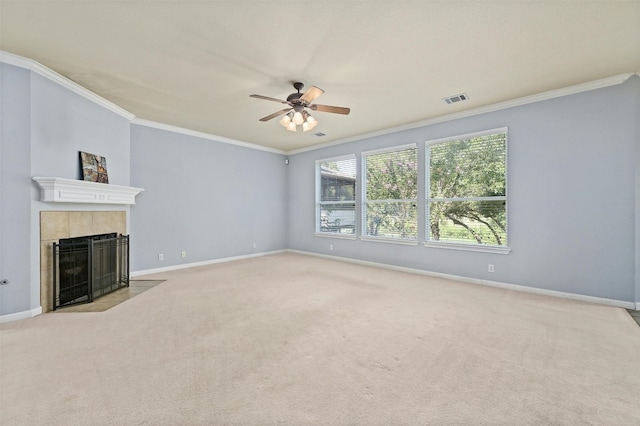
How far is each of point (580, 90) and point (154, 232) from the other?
7.07m

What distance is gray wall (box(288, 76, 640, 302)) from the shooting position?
136 inches

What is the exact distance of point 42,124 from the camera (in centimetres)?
327

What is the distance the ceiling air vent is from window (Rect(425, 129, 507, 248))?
2.46ft

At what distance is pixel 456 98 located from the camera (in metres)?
4.11

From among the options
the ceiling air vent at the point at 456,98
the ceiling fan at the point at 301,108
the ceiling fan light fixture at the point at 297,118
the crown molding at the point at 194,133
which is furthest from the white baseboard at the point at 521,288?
the crown molding at the point at 194,133

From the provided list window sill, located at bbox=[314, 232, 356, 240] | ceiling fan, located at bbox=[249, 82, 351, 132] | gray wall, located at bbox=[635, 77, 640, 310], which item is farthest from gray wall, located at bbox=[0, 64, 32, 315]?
gray wall, located at bbox=[635, 77, 640, 310]

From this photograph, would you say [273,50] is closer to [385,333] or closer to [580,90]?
[385,333]

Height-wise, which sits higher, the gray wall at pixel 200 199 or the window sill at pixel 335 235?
the gray wall at pixel 200 199

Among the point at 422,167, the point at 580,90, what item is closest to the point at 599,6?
the point at 580,90

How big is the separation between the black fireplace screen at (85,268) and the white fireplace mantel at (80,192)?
21.2 inches

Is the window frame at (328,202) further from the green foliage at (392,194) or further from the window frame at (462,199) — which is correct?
the window frame at (462,199)

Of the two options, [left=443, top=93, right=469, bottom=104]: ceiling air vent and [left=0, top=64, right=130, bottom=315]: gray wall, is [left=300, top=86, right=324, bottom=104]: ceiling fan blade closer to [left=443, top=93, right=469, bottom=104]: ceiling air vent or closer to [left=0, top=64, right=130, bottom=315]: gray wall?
[left=443, top=93, right=469, bottom=104]: ceiling air vent

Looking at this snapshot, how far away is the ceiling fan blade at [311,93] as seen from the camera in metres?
3.08

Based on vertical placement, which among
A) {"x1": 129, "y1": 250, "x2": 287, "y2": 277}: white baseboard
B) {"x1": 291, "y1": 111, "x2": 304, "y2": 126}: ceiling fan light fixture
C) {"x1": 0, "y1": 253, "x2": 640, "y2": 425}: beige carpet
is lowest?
{"x1": 0, "y1": 253, "x2": 640, "y2": 425}: beige carpet
